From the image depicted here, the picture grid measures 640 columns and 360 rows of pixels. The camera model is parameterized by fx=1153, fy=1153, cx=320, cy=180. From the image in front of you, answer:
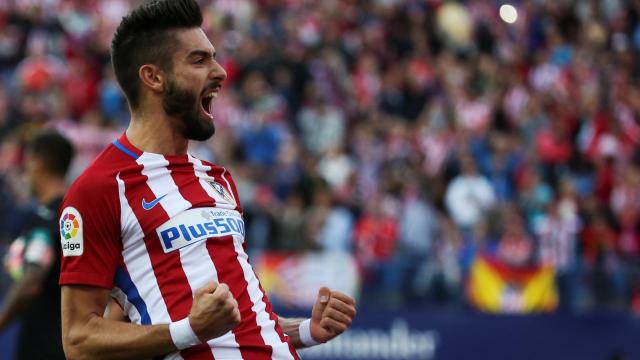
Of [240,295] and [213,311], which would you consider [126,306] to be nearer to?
[240,295]

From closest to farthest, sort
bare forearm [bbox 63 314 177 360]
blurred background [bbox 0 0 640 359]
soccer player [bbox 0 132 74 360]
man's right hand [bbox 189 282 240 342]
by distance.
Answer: man's right hand [bbox 189 282 240 342] < bare forearm [bbox 63 314 177 360] < soccer player [bbox 0 132 74 360] < blurred background [bbox 0 0 640 359]

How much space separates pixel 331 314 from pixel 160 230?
2.56ft

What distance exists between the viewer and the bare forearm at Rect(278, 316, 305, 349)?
4.39 m

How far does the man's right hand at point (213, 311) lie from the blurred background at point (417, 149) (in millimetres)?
5978

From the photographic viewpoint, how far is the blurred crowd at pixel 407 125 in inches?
497

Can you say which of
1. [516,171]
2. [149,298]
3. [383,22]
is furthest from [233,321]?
[383,22]

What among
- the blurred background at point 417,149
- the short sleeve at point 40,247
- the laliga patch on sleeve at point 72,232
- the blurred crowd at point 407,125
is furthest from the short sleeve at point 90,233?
the blurred crowd at point 407,125

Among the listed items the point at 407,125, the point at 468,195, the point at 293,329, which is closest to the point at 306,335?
the point at 293,329

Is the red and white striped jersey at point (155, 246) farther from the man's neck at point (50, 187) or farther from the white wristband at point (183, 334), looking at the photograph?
the man's neck at point (50, 187)

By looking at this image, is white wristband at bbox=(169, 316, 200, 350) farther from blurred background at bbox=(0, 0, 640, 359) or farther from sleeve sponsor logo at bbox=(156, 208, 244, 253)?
blurred background at bbox=(0, 0, 640, 359)

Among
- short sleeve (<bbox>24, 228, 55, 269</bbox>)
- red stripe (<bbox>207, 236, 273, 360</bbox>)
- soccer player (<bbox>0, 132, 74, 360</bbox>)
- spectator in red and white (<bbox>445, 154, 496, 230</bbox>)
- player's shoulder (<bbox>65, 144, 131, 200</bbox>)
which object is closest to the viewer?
player's shoulder (<bbox>65, 144, 131, 200</bbox>)

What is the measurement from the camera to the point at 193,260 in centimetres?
394

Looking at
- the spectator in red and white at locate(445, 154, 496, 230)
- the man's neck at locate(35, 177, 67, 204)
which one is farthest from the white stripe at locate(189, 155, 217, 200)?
the spectator in red and white at locate(445, 154, 496, 230)

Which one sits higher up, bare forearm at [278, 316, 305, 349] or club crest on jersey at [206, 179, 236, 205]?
club crest on jersey at [206, 179, 236, 205]
